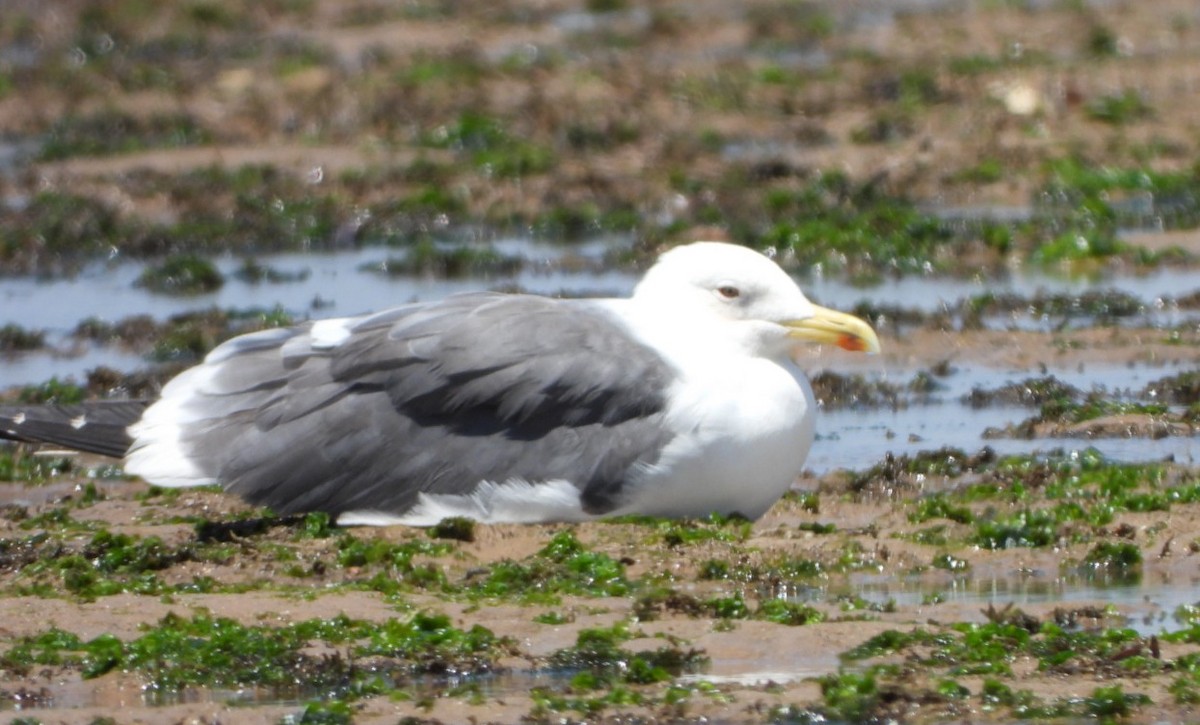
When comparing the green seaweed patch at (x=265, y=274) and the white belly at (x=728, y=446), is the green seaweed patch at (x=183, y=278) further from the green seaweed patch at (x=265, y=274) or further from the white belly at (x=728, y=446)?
the white belly at (x=728, y=446)

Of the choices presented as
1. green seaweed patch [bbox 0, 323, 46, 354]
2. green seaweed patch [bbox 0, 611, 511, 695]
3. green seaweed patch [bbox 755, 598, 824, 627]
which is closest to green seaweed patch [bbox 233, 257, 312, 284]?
green seaweed patch [bbox 0, 323, 46, 354]

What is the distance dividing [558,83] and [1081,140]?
479 cm

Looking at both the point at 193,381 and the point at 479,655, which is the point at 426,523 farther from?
the point at 479,655

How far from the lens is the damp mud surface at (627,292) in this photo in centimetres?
620

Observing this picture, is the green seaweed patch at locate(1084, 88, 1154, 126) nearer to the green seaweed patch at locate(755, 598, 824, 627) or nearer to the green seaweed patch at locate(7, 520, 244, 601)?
the green seaweed patch at locate(7, 520, 244, 601)

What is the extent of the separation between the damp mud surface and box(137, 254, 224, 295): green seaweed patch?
0.04m

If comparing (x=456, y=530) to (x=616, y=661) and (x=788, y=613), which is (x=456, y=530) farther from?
(x=616, y=661)

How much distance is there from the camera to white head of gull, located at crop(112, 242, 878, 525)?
7836 millimetres

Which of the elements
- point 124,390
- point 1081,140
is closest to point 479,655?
point 124,390

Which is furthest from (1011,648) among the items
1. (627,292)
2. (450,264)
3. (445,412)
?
(450,264)

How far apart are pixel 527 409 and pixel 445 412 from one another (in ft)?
0.92

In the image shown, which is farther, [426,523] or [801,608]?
[426,523]

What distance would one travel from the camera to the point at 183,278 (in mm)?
13516

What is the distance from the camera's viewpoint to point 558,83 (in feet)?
64.8
